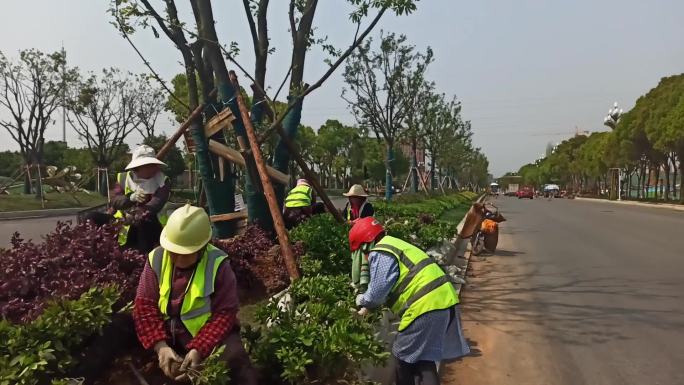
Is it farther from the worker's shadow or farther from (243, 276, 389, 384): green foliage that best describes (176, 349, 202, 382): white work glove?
the worker's shadow

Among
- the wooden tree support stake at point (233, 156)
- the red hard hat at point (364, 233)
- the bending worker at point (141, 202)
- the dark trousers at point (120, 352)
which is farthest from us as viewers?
the wooden tree support stake at point (233, 156)

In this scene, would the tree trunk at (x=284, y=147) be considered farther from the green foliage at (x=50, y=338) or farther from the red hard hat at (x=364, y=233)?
the green foliage at (x=50, y=338)

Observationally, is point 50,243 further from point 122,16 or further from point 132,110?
point 132,110

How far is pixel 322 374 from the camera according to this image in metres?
3.21

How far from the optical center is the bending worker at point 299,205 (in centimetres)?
789

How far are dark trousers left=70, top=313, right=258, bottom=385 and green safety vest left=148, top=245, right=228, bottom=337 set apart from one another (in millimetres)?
155

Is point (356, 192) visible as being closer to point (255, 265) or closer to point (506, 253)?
point (255, 265)

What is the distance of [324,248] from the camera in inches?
243

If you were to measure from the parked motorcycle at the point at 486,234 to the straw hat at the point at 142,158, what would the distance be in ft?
28.0

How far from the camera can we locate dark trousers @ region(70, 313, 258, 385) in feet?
9.45

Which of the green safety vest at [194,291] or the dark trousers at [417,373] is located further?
the dark trousers at [417,373]

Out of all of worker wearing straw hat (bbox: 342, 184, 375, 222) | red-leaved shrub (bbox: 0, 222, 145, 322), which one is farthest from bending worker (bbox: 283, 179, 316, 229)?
red-leaved shrub (bbox: 0, 222, 145, 322)

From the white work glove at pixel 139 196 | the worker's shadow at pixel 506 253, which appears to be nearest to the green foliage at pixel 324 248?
the white work glove at pixel 139 196

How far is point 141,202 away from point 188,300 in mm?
1985
